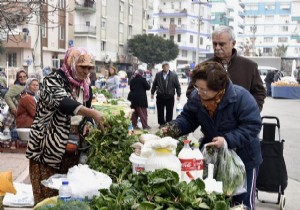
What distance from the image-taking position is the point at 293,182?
7.40 meters

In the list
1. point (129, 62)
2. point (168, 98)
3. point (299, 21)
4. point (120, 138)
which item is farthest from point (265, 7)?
point (120, 138)

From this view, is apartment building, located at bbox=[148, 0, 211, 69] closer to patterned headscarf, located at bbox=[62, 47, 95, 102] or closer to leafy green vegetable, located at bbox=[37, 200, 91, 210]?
patterned headscarf, located at bbox=[62, 47, 95, 102]

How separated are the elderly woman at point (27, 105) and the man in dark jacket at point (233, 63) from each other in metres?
4.78

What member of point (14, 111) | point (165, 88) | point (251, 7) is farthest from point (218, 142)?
point (251, 7)

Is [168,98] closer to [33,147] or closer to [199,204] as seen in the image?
[33,147]

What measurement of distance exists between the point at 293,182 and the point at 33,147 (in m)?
4.93

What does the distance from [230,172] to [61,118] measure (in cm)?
143

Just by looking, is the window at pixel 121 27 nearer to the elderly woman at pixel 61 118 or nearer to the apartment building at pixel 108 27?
the apartment building at pixel 108 27

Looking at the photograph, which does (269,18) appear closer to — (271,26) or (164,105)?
(271,26)

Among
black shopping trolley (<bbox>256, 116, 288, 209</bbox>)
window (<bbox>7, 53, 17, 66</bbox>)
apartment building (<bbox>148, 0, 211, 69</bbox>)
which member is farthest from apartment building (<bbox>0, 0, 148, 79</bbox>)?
black shopping trolley (<bbox>256, 116, 288, 209</bbox>)

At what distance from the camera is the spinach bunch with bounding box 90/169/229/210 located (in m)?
2.46

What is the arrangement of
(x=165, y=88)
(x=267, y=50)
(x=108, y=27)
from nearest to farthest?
1. (x=165, y=88)
2. (x=108, y=27)
3. (x=267, y=50)

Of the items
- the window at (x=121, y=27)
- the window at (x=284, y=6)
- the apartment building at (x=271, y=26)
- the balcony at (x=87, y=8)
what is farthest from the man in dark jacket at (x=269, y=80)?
the window at (x=284, y=6)

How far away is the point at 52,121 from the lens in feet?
12.2
